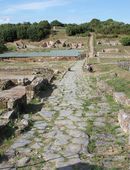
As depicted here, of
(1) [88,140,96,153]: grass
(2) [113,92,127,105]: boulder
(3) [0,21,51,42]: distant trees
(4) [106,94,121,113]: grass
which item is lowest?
(4) [106,94,121,113]: grass

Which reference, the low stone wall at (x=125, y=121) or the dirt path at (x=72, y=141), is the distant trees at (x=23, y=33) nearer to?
the dirt path at (x=72, y=141)

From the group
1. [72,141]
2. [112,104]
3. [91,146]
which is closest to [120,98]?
[112,104]

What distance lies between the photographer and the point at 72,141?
6.88 m

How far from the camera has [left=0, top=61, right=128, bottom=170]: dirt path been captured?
18.8 ft

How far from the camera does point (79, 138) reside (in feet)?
23.2

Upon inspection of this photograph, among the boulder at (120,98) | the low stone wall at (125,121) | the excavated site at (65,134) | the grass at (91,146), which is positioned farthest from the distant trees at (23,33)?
the grass at (91,146)

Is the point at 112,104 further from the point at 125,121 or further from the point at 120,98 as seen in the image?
the point at 125,121

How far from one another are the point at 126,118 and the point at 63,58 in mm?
33914

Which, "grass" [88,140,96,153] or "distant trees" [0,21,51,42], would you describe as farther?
"distant trees" [0,21,51,42]

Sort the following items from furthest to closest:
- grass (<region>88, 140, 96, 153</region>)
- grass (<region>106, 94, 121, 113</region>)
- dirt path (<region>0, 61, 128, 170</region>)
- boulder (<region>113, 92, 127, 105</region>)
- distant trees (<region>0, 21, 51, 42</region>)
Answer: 1. distant trees (<region>0, 21, 51, 42</region>)
2. boulder (<region>113, 92, 127, 105</region>)
3. grass (<region>106, 94, 121, 113</region>)
4. grass (<region>88, 140, 96, 153</region>)
5. dirt path (<region>0, 61, 128, 170</region>)

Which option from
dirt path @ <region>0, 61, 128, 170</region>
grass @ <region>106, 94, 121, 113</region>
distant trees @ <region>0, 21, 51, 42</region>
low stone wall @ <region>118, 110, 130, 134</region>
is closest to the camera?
dirt path @ <region>0, 61, 128, 170</region>

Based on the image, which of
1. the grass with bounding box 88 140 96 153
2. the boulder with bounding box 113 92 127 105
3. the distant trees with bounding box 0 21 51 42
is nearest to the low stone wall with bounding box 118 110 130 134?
the grass with bounding box 88 140 96 153

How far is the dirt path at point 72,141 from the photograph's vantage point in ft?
→ 18.8

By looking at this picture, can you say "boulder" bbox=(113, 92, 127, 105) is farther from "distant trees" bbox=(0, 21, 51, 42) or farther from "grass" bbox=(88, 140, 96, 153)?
"distant trees" bbox=(0, 21, 51, 42)
